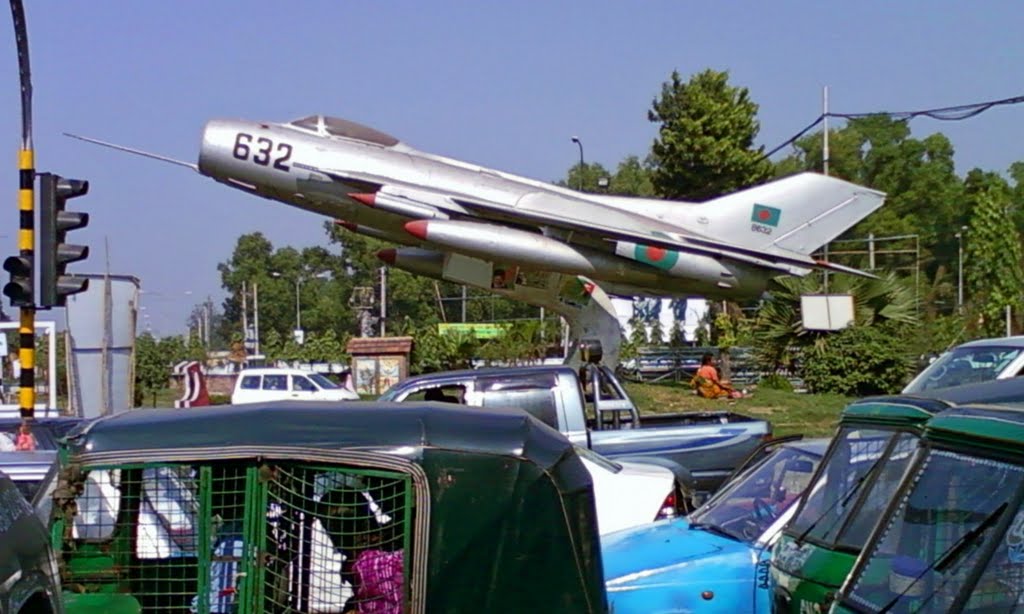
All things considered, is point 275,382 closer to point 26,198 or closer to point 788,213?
point 788,213

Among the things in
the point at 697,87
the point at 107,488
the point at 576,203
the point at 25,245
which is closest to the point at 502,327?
the point at 697,87

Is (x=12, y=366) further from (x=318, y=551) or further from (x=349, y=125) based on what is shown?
(x=318, y=551)

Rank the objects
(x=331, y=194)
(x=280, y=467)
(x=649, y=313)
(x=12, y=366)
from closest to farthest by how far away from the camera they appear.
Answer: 1. (x=280, y=467)
2. (x=331, y=194)
3. (x=12, y=366)
4. (x=649, y=313)

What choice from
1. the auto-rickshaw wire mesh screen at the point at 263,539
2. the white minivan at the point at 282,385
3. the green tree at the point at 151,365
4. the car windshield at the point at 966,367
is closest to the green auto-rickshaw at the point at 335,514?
the auto-rickshaw wire mesh screen at the point at 263,539

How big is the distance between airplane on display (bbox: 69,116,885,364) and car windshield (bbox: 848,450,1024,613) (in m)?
18.5

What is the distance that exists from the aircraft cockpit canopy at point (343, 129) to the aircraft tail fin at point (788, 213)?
264 inches

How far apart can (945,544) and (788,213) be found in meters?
23.1

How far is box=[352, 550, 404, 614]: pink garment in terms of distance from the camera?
4797 mm

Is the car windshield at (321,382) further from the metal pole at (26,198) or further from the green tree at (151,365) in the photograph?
the metal pole at (26,198)

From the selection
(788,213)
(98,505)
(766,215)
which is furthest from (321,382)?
(98,505)

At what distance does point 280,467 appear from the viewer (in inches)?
189

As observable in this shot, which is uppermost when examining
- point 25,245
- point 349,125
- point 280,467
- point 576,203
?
point 349,125

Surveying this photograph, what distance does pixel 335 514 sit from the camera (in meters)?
4.89

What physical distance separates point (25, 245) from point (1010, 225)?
68417mm
